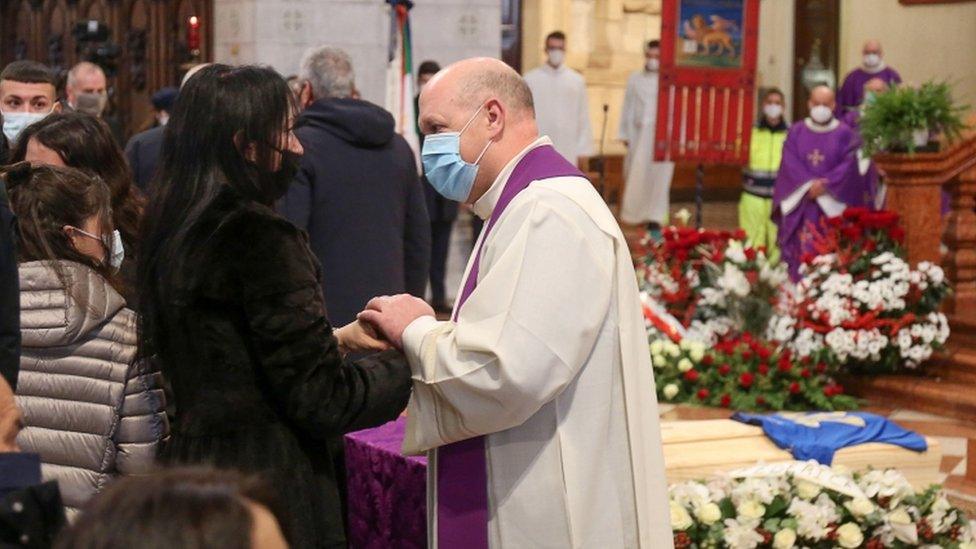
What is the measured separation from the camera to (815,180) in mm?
12016

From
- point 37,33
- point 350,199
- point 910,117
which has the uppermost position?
point 37,33

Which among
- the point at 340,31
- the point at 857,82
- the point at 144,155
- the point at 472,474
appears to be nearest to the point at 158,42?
the point at 340,31

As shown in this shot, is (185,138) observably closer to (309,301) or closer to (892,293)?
(309,301)

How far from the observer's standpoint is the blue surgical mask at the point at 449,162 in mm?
3131

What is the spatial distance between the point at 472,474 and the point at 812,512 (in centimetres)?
169

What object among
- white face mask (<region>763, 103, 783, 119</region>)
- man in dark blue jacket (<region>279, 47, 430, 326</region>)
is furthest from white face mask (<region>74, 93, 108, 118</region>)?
white face mask (<region>763, 103, 783, 119</region>)

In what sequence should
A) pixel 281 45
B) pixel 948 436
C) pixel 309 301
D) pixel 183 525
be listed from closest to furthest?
pixel 183 525 < pixel 309 301 < pixel 948 436 < pixel 281 45

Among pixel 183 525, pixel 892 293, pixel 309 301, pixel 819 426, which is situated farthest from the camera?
pixel 892 293

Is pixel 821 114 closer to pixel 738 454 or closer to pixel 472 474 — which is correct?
pixel 738 454

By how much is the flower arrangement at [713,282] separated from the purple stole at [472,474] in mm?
5961

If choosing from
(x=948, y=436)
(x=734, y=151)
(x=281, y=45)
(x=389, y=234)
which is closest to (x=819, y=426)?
(x=389, y=234)

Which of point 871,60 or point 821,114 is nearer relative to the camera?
point 821,114

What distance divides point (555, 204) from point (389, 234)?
108 inches

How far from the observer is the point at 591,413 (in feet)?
9.98
